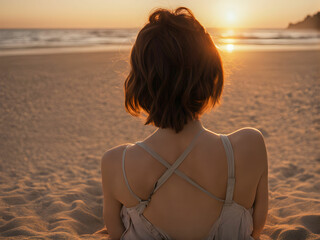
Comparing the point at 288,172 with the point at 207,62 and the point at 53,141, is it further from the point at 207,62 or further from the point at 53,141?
the point at 53,141

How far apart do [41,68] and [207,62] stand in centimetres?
1093

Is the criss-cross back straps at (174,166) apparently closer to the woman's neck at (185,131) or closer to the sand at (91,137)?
the woman's neck at (185,131)

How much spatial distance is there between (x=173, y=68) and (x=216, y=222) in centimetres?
91

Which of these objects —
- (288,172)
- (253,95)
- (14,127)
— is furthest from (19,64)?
(288,172)

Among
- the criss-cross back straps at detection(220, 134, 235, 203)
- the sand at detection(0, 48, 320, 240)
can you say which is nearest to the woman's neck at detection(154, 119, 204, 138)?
the criss-cross back straps at detection(220, 134, 235, 203)

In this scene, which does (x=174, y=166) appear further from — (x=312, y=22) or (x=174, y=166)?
(x=312, y=22)

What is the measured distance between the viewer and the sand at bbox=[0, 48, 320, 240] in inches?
113

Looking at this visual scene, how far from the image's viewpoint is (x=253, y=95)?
25.2ft

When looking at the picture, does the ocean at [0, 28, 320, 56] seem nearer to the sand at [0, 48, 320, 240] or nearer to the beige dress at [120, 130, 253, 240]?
the beige dress at [120, 130, 253, 240]

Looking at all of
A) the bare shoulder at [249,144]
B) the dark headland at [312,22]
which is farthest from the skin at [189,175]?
the dark headland at [312,22]

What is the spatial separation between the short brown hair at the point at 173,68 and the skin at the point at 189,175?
0.12 meters

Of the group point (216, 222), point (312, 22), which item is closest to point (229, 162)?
point (216, 222)

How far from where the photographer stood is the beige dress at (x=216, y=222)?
1574 millimetres

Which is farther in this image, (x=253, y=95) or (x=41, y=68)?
(x=41, y=68)
